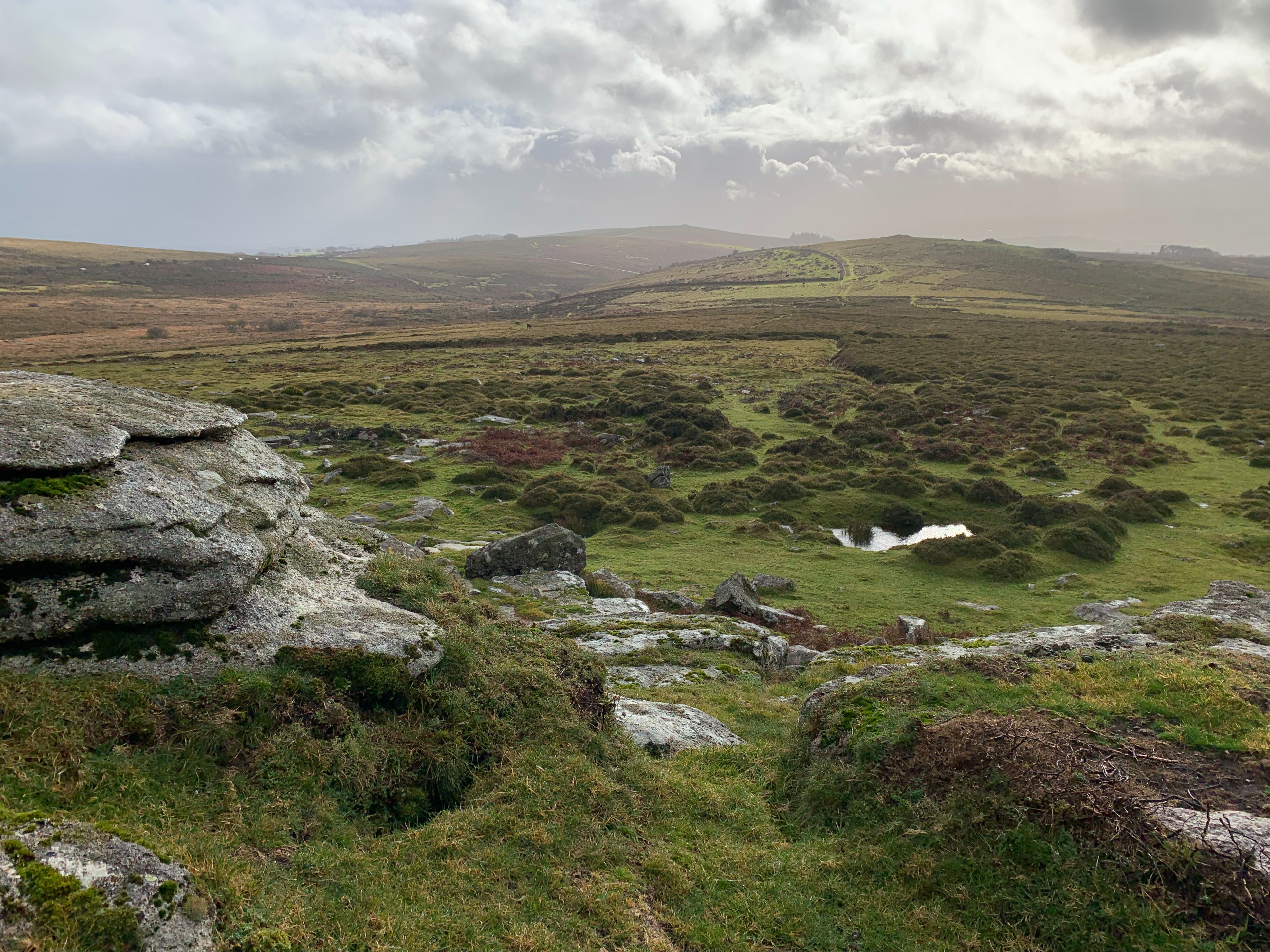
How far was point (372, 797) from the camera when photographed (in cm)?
805

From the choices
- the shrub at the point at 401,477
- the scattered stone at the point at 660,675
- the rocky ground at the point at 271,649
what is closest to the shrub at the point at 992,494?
the rocky ground at the point at 271,649

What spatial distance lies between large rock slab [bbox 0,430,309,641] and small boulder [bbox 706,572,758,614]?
551 inches

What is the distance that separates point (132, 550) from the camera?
801 centimetres

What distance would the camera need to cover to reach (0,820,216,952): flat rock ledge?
494cm

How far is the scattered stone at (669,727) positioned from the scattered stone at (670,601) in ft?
25.0

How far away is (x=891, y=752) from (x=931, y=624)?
12427 millimetres

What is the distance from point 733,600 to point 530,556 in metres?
6.98

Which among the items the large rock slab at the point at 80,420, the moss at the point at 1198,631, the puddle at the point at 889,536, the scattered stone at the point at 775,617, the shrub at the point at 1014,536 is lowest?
the puddle at the point at 889,536

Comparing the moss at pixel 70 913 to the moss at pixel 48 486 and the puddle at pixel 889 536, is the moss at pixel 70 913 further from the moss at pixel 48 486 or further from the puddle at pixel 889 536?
the puddle at pixel 889 536

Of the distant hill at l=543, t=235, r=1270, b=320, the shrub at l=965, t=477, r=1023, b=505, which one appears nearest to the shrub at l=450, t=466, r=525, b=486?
the shrub at l=965, t=477, r=1023, b=505

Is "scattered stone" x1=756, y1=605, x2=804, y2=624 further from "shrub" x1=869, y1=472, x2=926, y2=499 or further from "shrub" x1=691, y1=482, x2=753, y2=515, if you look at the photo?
"shrub" x1=869, y1=472, x2=926, y2=499

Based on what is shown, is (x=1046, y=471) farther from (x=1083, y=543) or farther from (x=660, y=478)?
(x=660, y=478)

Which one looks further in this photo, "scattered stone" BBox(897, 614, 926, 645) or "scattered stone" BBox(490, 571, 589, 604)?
"scattered stone" BBox(490, 571, 589, 604)

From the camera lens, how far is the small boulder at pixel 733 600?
20766 mm
